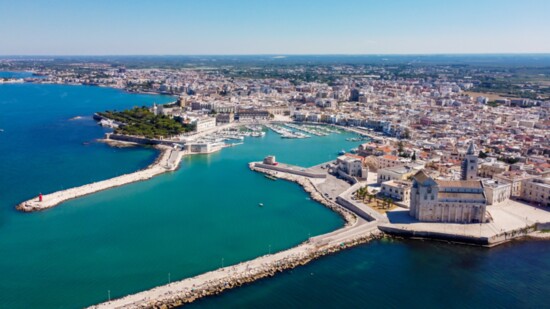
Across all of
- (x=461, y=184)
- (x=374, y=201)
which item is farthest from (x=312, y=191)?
(x=461, y=184)

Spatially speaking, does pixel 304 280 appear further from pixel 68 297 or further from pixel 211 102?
pixel 211 102

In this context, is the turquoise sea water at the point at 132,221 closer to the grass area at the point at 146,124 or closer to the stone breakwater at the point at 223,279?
the stone breakwater at the point at 223,279

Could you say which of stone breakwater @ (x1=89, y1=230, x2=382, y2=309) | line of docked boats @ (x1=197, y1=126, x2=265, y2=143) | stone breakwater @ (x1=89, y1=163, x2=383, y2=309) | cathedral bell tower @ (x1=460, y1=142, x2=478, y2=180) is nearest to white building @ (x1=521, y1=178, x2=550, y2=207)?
cathedral bell tower @ (x1=460, y1=142, x2=478, y2=180)

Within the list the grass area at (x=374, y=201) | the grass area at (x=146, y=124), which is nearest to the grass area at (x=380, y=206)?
the grass area at (x=374, y=201)

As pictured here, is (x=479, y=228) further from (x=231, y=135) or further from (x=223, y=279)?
(x=231, y=135)

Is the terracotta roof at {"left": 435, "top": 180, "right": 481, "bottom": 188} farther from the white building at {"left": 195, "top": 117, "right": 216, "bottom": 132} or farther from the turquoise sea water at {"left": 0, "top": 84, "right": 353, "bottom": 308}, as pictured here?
the white building at {"left": 195, "top": 117, "right": 216, "bottom": 132}

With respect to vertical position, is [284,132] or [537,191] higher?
[537,191]
